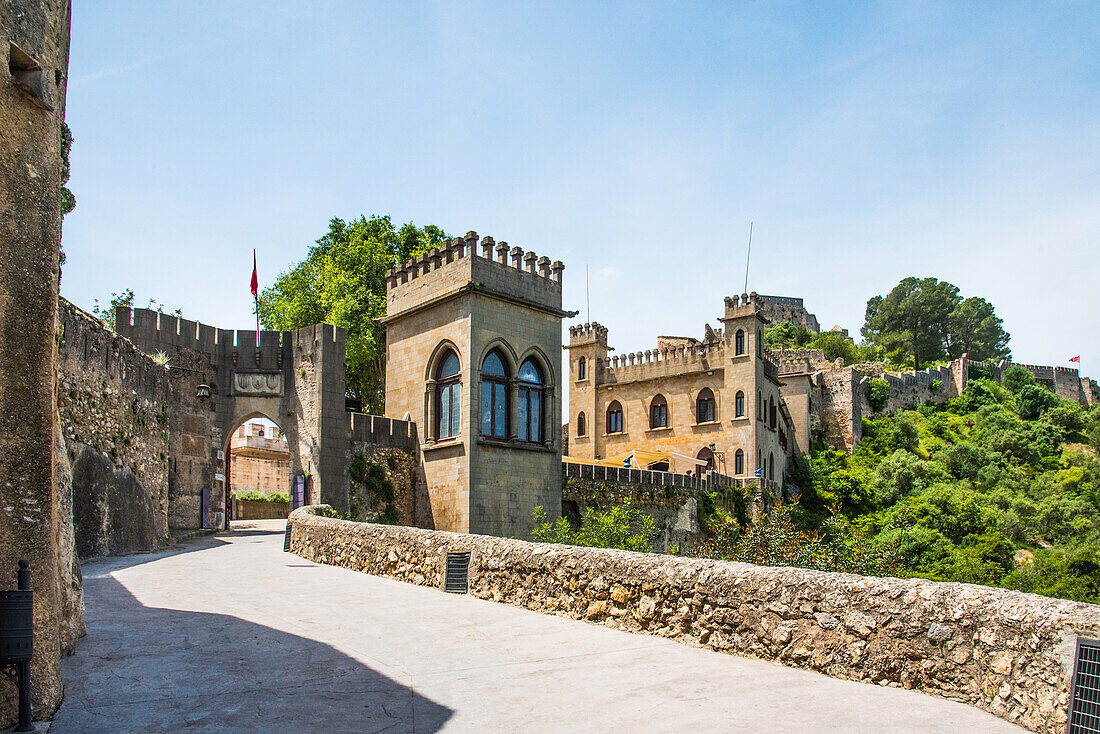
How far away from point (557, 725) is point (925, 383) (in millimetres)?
73864

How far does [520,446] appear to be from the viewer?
24703 millimetres

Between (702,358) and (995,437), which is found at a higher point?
(702,358)

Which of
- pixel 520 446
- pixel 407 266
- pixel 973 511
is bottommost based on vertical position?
pixel 973 511

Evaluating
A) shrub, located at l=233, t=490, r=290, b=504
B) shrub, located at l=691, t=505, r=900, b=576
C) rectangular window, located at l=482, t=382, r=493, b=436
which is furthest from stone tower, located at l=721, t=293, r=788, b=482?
shrub, located at l=691, t=505, r=900, b=576

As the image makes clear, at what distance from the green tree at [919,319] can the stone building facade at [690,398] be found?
47803 mm

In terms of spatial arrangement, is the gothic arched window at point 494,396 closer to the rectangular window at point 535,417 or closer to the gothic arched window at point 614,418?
the rectangular window at point 535,417

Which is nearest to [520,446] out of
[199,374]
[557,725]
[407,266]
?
[407,266]

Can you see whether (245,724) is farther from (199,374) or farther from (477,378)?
(199,374)

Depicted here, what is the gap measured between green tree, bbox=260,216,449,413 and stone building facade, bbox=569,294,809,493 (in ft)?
44.8

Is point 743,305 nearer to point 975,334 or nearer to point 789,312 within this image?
point 789,312

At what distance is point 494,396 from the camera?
24.4m

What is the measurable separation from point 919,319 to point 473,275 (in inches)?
3128

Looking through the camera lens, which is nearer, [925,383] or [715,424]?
[715,424]

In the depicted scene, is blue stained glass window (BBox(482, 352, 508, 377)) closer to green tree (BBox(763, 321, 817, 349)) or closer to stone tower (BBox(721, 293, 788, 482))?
stone tower (BBox(721, 293, 788, 482))
